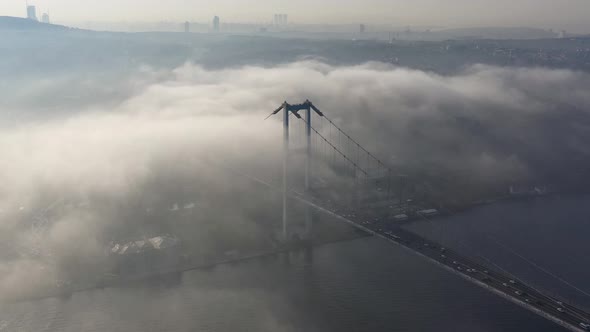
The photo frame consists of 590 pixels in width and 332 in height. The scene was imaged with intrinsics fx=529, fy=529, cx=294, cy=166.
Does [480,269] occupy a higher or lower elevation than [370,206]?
higher

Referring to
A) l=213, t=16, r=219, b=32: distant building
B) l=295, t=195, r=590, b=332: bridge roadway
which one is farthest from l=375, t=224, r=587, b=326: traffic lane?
l=213, t=16, r=219, b=32: distant building

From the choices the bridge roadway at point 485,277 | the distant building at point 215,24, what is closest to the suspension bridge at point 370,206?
the bridge roadway at point 485,277

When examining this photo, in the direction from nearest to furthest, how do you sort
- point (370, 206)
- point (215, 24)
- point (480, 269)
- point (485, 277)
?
point (485, 277)
point (480, 269)
point (370, 206)
point (215, 24)

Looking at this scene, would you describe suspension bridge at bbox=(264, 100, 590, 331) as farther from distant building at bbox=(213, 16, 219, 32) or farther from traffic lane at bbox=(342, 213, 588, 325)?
distant building at bbox=(213, 16, 219, 32)

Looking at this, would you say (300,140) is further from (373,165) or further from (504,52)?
(504,52)

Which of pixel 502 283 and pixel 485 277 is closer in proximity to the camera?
pixel 502 283

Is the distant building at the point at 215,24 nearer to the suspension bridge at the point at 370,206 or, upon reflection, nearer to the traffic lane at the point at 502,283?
the suspension bridge at the point at 370,206

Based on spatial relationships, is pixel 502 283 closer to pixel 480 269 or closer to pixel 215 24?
pixel 480 269

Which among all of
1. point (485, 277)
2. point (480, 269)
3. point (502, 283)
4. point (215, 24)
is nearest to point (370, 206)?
point (480, 269)
